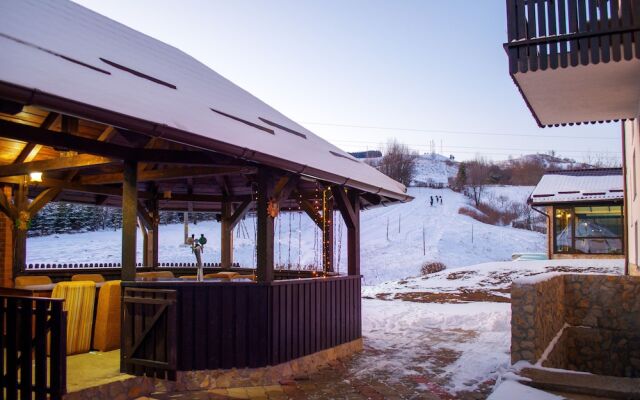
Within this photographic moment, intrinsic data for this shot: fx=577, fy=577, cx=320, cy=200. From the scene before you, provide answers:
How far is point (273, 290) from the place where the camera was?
7191mm

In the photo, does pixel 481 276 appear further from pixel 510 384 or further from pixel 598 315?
pixel 510 384

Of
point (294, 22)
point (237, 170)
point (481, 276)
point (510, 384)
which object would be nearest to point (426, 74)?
point (481, 276)

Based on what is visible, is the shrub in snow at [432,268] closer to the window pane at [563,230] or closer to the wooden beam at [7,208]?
the window pane at [563,230]

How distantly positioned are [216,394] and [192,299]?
1.11 m

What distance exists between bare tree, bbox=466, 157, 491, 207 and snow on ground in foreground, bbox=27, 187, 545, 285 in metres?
6.56

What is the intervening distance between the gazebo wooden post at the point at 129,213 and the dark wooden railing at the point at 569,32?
4615mm

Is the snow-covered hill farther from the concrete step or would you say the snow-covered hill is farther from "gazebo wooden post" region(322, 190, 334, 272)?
the concrete step

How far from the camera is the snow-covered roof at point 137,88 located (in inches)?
190

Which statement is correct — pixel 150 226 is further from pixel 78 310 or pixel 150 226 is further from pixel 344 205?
pixel 344 205

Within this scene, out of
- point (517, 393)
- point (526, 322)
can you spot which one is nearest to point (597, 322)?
point (526, 322)

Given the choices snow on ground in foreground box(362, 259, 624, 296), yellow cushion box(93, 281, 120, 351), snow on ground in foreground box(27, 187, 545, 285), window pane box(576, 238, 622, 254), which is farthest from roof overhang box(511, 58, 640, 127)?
window pane box(576, 238, 622, 254)

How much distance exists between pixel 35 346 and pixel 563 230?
23044mm

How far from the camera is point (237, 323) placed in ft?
22.9

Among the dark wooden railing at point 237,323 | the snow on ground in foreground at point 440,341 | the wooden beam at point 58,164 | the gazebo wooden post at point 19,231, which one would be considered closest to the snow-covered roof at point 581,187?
the snow on ground in foreground at point 440,341
